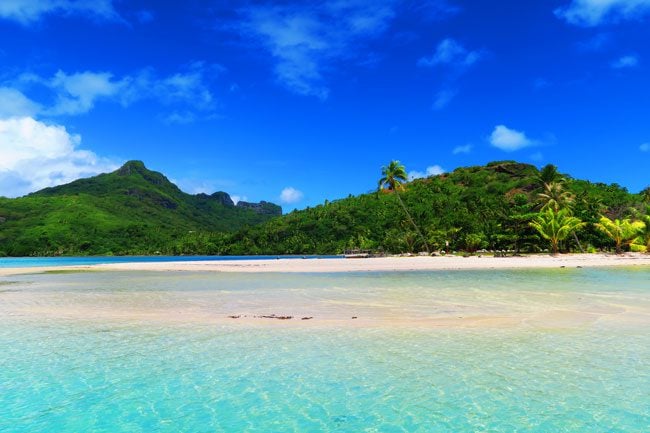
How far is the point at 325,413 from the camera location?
20.6ft

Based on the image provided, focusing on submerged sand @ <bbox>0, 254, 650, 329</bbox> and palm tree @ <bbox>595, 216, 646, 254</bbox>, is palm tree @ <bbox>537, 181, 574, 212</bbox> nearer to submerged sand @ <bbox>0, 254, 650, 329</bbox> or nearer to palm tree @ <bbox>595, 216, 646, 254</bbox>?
palm tree @ <bbox>595, 216, 646, 254</bbox>

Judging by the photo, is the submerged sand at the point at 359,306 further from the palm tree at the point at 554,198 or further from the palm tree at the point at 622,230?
the palm tree at the point at 622,230

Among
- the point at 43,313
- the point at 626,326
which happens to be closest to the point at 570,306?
the point at 626,326

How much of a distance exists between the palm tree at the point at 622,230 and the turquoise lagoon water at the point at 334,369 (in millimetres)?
46913

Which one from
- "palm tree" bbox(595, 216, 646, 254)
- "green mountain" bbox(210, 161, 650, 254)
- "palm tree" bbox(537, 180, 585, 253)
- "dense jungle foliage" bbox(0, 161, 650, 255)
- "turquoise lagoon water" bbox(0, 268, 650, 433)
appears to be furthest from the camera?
"green mountain" bbox(210, 161, 650, 254)

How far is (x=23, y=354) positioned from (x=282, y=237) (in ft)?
443

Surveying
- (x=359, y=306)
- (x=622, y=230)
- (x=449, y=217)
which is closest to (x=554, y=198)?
(x=622, y=230)

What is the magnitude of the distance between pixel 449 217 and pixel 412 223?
794 inches

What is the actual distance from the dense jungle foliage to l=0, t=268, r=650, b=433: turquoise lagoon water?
46649 millimetres

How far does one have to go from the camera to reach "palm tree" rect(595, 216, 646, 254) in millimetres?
54378

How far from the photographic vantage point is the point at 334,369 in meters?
8.33

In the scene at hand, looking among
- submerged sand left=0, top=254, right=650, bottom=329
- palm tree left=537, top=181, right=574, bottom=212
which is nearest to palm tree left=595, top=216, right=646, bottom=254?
palm tree left=537, top=181, right=574, bottom=212

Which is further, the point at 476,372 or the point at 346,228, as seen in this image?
the point at 346,228

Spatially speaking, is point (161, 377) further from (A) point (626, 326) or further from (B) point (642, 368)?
(A) point (626, 326)
